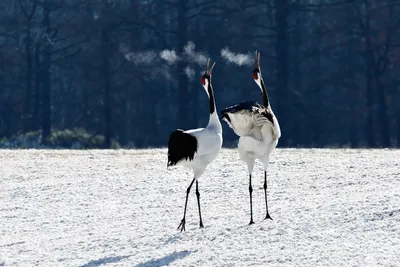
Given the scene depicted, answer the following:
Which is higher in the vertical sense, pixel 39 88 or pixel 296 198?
pixel 39 88

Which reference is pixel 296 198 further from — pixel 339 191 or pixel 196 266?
pixel 196 266

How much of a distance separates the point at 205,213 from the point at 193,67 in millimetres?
28746

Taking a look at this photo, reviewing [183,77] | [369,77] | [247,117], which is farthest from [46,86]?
[247,117]

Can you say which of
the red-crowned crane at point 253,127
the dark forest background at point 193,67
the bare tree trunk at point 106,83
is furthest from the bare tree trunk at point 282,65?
the red-crowned crane at point 253,127

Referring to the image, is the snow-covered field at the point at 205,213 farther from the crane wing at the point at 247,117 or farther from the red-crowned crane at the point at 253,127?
the crane wing at the point at 247,117

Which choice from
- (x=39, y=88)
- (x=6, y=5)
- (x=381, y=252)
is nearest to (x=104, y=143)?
(x=39, y=88)

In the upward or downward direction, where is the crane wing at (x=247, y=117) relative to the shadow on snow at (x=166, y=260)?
upward

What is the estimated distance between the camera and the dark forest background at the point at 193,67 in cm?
4225

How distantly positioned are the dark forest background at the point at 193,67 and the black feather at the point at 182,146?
93.9ft

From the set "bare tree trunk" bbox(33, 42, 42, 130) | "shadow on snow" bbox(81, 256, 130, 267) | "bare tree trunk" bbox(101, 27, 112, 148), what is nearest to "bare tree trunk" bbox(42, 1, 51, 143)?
"bare tree trunk" bbox(33, 42, 42, 130)

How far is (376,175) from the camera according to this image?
16.7 metres

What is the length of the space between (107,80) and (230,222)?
30.4 meters

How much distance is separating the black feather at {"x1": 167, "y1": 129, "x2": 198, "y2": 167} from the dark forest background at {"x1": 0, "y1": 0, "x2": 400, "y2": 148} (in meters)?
28.6

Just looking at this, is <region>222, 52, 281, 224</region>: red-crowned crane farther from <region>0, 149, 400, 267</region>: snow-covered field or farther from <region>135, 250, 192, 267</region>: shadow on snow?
<region>135, 250, 192, 267</region>: shadow on snow
